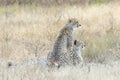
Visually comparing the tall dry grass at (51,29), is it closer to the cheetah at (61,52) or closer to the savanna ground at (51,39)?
the savanna ground at (51,39)

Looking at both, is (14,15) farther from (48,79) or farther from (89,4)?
(48,79)

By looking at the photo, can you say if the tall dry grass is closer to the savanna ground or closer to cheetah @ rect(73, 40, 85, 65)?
the savanna ground

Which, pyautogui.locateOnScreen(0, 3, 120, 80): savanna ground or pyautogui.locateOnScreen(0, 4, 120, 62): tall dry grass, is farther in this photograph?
pyautogui.locateOnScreen(0, 4, 120, 62): tall dry grass

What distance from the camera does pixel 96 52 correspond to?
32.8ft

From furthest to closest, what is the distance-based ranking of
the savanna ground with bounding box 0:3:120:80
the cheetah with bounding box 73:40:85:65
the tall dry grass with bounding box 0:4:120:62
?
1. the tall dry grass with bounding box 0:4:120:62
2. the cheetah with bounding box 73:40:85:65
3. the savanna ground with bounding box 0:3:120:80

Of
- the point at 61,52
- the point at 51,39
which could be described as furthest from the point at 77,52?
the point at 51,39

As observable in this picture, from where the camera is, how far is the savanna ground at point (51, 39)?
7.46 metres

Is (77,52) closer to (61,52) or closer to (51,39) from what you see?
(61,52)

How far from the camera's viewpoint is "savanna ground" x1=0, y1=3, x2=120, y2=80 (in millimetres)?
7457

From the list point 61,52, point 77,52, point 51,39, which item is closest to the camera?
point 61,52

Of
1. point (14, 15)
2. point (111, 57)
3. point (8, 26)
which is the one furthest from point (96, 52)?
point (14, 15)

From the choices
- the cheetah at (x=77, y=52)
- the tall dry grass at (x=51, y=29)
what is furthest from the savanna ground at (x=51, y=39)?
the cheetah at (x=77, y=52)

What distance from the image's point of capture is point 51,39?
39.6 ft

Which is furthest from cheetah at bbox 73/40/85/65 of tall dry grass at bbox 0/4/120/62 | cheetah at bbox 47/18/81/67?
tall dry grass at bbox 0/4/120/62
